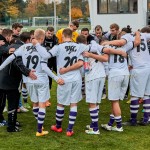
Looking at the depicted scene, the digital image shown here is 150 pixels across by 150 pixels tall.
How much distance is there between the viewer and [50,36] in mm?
9398

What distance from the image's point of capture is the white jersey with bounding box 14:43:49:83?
6562 mm

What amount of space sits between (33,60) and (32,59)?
0.08 feet

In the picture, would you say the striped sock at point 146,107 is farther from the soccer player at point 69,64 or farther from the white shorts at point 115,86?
the soccer player at point 69,64

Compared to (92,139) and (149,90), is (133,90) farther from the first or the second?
(92,139)

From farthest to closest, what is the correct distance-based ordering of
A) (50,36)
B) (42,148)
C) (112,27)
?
(50,36), (112,27), (42,148)

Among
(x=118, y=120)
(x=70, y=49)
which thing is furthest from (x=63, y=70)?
(x=118, y=120)

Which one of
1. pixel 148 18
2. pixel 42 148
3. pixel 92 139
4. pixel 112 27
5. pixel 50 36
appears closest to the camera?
pixel 42 148

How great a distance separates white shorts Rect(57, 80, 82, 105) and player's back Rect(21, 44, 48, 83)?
14.7 inches

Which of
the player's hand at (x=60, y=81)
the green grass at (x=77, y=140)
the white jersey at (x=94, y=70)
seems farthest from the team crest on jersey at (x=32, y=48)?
the green grass at (x=77, y=140)

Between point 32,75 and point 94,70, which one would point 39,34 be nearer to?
point 32,75

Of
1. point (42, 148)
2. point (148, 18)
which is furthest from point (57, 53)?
point (148, 18)

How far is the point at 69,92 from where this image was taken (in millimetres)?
6609

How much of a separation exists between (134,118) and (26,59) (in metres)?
2.54

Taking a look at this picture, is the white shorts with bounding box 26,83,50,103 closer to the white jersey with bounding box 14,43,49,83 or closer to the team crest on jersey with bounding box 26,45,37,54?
the white jersey with bounding box 14,43,49,83
